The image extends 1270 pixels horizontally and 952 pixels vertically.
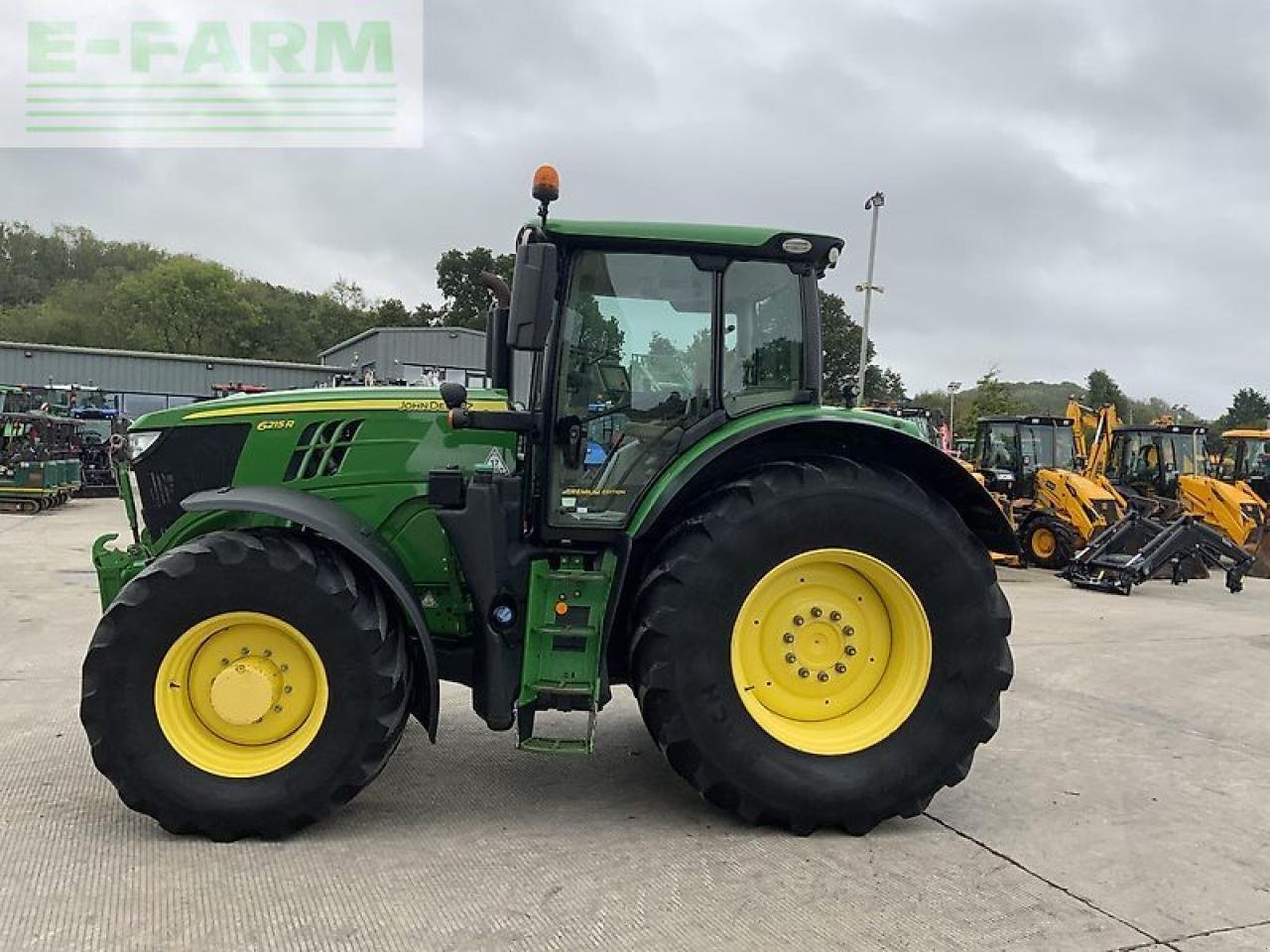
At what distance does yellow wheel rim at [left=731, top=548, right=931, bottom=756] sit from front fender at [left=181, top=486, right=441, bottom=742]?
1232mm

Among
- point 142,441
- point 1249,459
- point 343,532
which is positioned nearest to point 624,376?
point 343,532

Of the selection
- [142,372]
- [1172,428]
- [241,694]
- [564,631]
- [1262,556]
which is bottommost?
[1262,556]

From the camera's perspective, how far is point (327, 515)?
3.80 m

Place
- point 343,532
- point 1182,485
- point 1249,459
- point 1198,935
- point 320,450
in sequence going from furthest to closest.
Answer: point 1249,459
point 1182,485
point 320,450
point 343,532
point 1198,935

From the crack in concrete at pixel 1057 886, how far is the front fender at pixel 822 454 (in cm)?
118

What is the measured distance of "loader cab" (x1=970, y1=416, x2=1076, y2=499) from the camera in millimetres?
15633

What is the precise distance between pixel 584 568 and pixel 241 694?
54.1 inches

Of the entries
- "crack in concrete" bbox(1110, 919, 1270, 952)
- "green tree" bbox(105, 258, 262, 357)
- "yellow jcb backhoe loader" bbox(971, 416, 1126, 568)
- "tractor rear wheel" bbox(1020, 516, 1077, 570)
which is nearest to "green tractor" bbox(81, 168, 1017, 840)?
"crack in concrete" bbox(1110, 919, 1270, 952)

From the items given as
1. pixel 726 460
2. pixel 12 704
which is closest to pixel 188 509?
pixel 726 460

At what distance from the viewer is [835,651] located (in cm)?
392

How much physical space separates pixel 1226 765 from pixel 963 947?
9.00 feet

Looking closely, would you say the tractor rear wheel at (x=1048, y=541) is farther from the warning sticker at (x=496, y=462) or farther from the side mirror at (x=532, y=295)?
the side mirror at (x=532, y=295)

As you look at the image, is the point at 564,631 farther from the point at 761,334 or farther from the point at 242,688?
the point at 761,334

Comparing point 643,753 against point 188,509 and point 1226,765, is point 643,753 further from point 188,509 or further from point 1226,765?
point 1226,765
